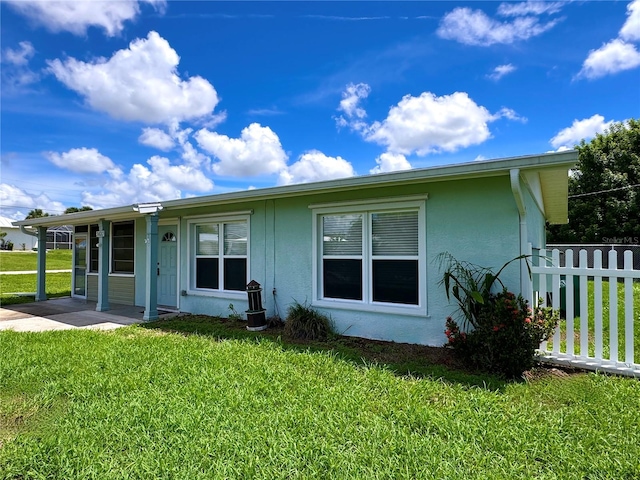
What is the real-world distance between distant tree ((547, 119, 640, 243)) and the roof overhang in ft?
42.2

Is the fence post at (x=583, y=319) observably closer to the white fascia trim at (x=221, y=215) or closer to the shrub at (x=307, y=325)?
the shrub at (x=307, y=325)

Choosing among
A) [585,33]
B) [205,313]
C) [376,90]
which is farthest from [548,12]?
[205,313]

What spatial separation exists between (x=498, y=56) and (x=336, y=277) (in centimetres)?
735

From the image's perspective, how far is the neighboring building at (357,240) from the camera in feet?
17.0

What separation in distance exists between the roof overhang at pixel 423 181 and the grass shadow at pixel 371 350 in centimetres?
259

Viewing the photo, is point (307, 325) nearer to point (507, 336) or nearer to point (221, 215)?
point (507, 336)

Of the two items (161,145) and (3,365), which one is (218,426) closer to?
(3,365)

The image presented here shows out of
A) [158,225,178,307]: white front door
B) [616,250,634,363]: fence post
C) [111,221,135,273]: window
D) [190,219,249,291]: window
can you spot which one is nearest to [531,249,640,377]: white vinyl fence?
[616,250,634,363]: fence post

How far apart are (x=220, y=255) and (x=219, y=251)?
0.11 metres

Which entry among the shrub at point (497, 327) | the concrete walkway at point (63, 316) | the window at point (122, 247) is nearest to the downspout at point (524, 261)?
the shrub at point (497, 327)

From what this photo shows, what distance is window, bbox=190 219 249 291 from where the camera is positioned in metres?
8.30

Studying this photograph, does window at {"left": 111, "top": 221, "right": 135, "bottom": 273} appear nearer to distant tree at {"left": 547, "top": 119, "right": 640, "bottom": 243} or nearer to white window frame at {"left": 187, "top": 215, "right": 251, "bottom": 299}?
white window frame at {"left": 187, "top": 215, "right": 251, "bottom": 299}

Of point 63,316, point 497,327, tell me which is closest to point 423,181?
point 497,327

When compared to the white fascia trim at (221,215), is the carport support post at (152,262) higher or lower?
lower
